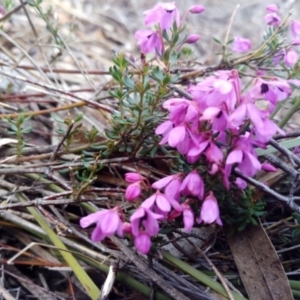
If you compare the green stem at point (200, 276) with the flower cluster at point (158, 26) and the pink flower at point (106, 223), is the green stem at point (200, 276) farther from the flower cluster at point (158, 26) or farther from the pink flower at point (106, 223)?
the flower cluster at point (158, 26)

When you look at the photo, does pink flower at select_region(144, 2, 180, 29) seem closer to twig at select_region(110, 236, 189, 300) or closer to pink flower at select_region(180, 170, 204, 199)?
pink flower at select_region(180, 170, 204, 199)

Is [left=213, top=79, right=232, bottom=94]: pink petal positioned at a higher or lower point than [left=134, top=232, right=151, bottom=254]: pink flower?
higher

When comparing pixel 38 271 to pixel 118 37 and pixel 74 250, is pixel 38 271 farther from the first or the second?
pixel 118 37

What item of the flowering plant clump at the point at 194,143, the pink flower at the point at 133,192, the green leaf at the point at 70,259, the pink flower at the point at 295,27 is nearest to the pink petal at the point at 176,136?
the flowering plant clump at the point at 194,143

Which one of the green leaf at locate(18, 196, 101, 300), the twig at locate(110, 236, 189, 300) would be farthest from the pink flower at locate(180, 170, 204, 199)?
the green leaf at locate(18, 196, 101, 300)

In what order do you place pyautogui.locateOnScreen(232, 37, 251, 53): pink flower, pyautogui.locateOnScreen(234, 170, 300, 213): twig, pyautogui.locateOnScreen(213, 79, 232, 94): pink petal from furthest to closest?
pyautogui.locateOnScreen(232, 37, 251, 53): pink flower < pyautogui.locateOnScreen(234, 170, 300, 213): twig < pyautogui.locateOnScreen(213, 79, 232, 94): pink petal

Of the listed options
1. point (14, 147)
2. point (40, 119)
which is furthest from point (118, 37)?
point (14, 147)
